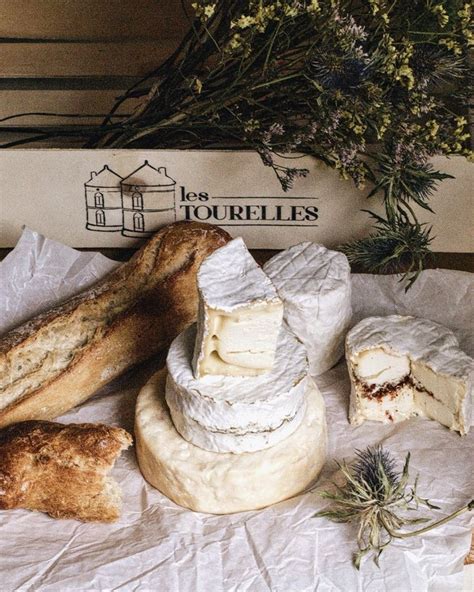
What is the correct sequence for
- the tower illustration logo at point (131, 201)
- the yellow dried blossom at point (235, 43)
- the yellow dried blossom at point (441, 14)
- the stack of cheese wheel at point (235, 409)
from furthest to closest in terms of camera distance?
the tower illustration logo at point (131, 201), the yellow dried blossom at point (235, 43), the yellow dried blossom at point (441, 14), the stack of cheese wheel at point (235, 409)

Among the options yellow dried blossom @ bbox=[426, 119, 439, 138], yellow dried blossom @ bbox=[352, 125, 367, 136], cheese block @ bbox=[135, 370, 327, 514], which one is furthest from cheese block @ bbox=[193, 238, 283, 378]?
yellow dried blossom @ bbox=[426, 119, 439, 138]

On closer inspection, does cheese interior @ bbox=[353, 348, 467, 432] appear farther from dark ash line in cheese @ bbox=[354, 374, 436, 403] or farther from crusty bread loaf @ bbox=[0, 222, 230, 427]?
crusty bread loaf @ bbox=[0, 222, 230, 427]

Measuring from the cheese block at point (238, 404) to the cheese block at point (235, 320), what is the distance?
27 millimetres

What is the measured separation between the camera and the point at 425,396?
1.91 m

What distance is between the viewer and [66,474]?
1.71 metres

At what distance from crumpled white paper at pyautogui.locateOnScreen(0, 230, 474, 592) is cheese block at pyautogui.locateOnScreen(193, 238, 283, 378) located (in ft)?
0.91

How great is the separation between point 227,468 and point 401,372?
463mm

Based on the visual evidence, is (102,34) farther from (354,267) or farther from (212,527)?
(212,527)

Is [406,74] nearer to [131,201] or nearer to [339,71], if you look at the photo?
[339,71]

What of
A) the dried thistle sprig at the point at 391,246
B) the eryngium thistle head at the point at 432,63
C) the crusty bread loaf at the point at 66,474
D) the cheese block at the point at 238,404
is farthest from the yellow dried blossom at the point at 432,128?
the crusty bread loaf at the point at 66,474

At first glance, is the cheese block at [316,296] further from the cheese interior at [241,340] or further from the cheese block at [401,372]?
the cheese interior at [241,340]

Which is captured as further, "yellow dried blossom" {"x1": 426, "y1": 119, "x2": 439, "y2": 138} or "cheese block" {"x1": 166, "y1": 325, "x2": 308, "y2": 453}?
"yellow dried blossom" {"x1": 426, "y1": 119, "x2": 439, "y2": 138}

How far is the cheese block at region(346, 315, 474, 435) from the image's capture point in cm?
187

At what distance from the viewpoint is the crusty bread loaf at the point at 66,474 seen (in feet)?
5.56
